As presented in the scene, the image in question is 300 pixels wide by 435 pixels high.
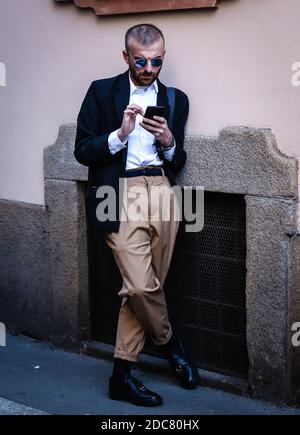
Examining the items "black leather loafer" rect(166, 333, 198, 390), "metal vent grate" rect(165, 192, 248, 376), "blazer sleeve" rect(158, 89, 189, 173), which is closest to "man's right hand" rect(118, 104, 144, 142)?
"blazer sleeve" rect(158, 89, 189, 173)

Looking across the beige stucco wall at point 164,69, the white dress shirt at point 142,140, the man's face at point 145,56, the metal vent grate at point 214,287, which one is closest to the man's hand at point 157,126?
the white dress shirt at point 142,140

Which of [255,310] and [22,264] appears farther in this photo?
[22,264]

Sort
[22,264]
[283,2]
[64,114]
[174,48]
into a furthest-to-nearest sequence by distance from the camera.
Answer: [22,264], [64,114], [174,48], [283,2]

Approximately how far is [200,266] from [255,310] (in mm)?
524

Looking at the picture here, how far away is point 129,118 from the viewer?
462cm

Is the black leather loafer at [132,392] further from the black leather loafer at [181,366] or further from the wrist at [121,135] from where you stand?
the wrist at [121,135]

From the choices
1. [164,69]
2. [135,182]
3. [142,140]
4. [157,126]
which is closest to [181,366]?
[135,182]

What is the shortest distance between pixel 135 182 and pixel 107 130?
330 millimetres

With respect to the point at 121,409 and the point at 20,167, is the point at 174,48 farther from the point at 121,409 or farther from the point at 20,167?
the point at 121,409

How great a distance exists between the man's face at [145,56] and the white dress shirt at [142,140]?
0.47 ft

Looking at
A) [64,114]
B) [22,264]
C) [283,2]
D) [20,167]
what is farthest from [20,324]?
[283,2]

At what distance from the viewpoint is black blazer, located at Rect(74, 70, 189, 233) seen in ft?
15.9

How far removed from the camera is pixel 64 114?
5730mm

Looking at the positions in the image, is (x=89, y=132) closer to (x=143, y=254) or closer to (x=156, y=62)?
(x=156, y=62)
